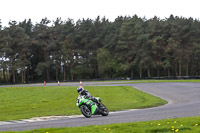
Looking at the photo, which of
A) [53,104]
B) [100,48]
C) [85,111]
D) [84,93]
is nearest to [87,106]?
[85,111]

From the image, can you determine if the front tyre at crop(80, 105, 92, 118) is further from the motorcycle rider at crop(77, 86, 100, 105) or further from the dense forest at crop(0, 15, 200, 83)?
the dense forest at crop(0, 15, 200, 83)

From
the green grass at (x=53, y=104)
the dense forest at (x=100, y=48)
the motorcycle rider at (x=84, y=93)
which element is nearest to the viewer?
the motorcycle rider at (x=84, y=93)

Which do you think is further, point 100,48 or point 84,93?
point 100,48

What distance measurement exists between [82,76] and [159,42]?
86.2ft

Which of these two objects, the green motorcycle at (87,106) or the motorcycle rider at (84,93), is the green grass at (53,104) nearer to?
the green motorcycle at (87,106)

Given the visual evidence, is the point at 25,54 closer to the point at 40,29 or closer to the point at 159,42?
the point at 40,29

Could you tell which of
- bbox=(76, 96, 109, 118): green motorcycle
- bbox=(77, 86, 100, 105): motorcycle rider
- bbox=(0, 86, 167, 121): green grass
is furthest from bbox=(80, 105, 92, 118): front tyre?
bbox=(0, 86, 167, 121): green grass

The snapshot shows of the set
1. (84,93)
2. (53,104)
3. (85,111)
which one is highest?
(84,93)

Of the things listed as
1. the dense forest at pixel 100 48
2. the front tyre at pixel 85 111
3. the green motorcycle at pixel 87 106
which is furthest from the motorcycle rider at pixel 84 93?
the dense forest at pixel 100 48

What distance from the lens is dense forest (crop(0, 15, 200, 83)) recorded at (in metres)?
76.8

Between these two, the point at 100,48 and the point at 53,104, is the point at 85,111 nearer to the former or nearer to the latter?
the point at 53,104

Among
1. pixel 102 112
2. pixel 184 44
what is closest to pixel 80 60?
pixel 184 44

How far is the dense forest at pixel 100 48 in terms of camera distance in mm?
76750

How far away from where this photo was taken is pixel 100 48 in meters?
82.5
